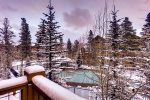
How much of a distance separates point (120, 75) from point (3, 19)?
71.9 ft

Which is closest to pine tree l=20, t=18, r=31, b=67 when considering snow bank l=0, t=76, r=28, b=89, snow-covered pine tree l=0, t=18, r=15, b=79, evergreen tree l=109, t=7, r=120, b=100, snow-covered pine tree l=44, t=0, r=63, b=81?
snow-covered pine tree l=0, t=18, r=15, b=79

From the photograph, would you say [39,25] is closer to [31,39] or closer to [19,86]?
[31,39]

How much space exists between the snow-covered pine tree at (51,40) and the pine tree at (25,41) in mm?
17526

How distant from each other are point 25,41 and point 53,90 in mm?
43811

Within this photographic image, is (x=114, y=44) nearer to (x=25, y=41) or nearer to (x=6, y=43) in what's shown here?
(x=6, y=43)

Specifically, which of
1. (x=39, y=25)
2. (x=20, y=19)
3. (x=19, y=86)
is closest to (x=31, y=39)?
(x=20, y=19)

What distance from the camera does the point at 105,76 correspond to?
14094mm

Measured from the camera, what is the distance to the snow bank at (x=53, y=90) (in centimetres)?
144

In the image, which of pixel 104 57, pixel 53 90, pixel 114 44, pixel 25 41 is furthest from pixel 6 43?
pixel 53 90

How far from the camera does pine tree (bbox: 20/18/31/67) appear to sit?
42697 millimetres

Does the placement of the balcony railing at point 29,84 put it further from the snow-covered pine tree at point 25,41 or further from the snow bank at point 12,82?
the snow-covered pine tree at point 25,41

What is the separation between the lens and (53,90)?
1684 mm

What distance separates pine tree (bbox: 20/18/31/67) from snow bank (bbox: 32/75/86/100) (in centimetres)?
4005

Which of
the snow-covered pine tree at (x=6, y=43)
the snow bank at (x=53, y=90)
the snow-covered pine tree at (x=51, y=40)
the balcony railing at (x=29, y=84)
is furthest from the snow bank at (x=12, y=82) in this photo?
the snow-covered pine tree at (x=6, y=43)
